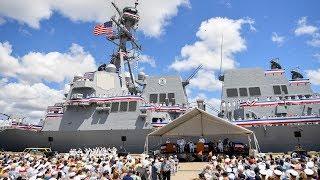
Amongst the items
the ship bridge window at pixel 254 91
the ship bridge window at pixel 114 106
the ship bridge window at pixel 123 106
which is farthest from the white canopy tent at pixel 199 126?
the ship bridge window at pixel 114 106

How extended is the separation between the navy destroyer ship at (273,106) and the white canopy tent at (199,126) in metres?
7.42

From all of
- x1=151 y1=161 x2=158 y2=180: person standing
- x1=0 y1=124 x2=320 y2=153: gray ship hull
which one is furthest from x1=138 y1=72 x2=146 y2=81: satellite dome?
x1=151 y1=161 x2=158 y2=180: person standing

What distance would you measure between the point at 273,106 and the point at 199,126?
1132 cm

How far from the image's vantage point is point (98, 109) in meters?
30.7

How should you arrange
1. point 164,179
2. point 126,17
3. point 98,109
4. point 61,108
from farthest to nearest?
1. point 126,17
2. point 61,108
3. point 98,109
4. point 164,179

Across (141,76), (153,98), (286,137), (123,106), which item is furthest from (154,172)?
(141,76)

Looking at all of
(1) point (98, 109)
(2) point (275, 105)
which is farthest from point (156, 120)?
(2) point (275, 105)

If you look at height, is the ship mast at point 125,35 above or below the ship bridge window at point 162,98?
above

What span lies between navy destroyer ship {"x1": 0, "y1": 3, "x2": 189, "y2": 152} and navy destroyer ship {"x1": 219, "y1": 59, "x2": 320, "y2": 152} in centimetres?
520

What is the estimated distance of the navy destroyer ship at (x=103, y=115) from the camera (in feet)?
95.2

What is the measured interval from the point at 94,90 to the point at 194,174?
19604mm

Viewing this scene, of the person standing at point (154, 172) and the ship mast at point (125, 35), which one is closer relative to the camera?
the person standing at point (154, 172)

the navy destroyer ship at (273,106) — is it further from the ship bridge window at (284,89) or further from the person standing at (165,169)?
the person standing at (165,169)

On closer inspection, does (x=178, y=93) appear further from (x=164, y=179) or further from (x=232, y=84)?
(x=164, y=179)
